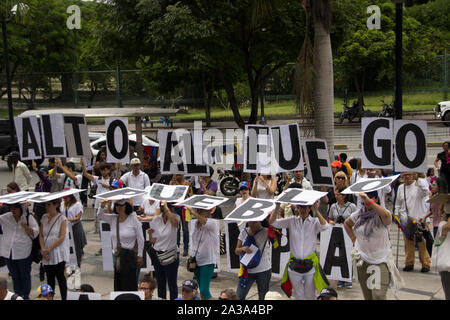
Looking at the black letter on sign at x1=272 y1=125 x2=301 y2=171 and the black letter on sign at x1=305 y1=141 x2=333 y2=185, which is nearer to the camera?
the black letter on sign at x1=305 y1=141 x2=333 y2=185

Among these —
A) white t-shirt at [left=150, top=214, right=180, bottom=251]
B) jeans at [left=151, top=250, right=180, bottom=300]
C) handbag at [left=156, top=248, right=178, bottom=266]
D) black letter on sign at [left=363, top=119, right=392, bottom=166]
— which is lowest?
jeans at [left=151, top=250, right=180, bottom=300]

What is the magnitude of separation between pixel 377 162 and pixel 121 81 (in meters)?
26.7

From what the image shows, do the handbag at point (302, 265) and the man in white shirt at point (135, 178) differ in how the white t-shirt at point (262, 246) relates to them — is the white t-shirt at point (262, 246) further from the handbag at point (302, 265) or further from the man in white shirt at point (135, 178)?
the man in white shirt at point (135, 178)

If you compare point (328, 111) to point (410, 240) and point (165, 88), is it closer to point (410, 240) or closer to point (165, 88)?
point (410, 240)

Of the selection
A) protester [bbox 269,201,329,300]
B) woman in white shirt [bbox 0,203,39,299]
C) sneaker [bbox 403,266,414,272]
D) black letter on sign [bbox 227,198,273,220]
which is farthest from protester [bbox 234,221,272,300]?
sneaker [bbox 403,266,414,272]

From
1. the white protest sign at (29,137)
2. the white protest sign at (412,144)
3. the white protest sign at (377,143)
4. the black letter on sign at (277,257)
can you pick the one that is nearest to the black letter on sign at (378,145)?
the white protest sign at (377,143)

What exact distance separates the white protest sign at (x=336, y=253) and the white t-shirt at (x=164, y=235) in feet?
6.62

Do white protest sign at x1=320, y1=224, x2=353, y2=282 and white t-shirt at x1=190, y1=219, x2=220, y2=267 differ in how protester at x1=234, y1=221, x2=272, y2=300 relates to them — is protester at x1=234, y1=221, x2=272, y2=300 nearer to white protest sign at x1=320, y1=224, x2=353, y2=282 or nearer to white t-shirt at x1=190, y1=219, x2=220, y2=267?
white t-shirt at x1=190, y1=219, x2=220, y2=267

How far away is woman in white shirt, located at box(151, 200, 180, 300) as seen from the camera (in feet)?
24.7

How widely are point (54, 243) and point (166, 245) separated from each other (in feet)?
4.68

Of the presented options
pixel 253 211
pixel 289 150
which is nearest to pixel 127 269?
pixel 253 211

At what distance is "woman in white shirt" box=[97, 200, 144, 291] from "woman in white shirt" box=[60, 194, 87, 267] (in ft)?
4.69

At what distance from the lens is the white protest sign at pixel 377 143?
28.7ft
